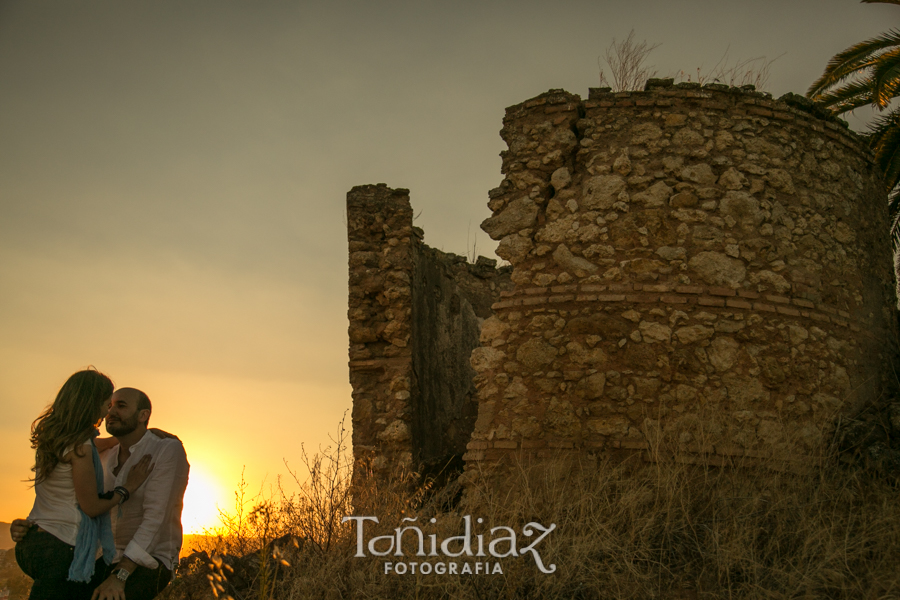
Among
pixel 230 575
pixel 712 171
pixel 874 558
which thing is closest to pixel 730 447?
pixel 874 558

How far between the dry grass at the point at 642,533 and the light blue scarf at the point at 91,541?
2.83 feet

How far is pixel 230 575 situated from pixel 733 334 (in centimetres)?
411

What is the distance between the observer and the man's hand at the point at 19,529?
3.60 metres

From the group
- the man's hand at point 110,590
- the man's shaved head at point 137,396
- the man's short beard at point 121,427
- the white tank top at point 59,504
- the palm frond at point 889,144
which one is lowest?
the man's hand at point 110,590

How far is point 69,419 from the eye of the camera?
359cm

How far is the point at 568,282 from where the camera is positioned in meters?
6.08

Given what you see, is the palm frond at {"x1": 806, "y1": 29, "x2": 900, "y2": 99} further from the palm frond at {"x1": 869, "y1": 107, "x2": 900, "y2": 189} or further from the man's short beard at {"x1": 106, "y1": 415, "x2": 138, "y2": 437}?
the man's short beard at {"x1": 106, "y1": 415, "x2": 138, "y2": 437}

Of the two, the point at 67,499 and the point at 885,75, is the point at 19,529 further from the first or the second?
the point at 885,75

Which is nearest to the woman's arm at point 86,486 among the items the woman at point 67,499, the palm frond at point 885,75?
the woman at point 67,499

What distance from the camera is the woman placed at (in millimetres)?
3572

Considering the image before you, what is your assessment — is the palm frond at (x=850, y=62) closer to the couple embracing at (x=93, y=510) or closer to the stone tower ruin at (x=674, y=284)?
the stone tower ruin at (x=674, y=284)

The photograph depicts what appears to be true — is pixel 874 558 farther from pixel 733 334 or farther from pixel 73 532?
pixel 73 532

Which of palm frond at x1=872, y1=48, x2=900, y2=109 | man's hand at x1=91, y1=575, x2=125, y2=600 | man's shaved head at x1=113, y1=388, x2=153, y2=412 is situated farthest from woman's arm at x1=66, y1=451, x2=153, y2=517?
palm frond at x1=872, y1=48, x2=900, y2=109

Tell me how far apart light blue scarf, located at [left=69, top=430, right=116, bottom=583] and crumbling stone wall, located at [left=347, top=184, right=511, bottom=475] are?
367 cm
